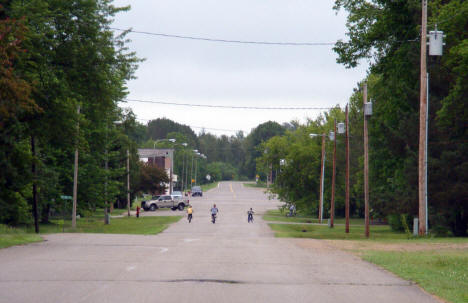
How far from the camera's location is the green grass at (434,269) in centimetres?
1175

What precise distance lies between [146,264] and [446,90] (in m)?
29.4

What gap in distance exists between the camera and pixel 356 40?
35.2 m

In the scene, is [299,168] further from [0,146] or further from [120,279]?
[120,279]

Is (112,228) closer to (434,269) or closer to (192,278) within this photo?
(434,269)

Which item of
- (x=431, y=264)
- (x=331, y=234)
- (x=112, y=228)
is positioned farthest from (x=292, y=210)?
(x=431, y=264)

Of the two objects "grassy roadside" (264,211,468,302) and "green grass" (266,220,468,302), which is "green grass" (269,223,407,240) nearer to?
"grassy roadside" (264,211,468,302)

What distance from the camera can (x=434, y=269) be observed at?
49.7 ft

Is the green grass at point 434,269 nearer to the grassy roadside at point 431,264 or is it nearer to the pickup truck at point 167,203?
the grassy roadside at point 431,264

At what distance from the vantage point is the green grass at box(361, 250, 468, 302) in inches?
463

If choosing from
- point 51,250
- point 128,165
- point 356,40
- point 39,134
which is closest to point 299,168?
point 128,165

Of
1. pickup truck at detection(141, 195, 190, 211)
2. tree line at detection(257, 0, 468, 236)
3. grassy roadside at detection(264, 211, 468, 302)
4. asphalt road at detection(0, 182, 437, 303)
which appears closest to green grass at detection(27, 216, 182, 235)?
tree line at detection(257, 0, 468, 236)

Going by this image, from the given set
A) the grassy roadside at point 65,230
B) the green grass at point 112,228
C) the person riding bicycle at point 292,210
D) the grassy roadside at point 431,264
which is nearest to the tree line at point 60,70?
the grassy roadside at point 65,230

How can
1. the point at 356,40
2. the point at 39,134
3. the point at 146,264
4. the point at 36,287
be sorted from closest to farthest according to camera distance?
the point at 36,287
the point at 146,264
the point at 39,134
the point at 356,40

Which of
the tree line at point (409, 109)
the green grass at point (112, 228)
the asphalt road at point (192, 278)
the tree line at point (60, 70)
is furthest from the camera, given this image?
the green grass at point (112, 228)
